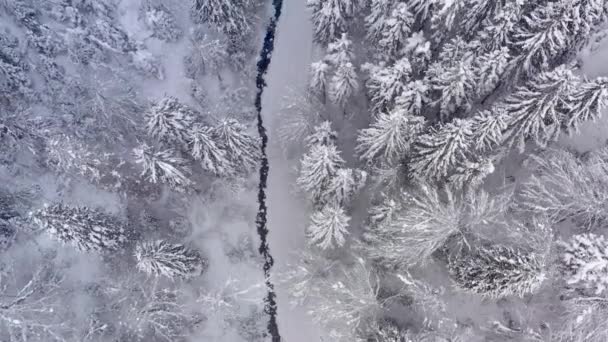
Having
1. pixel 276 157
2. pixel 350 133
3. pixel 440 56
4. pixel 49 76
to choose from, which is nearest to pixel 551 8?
pixel 440 56

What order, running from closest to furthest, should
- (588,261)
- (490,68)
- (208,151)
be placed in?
1. (588,261)
2. (490,68)
3. (208,151)

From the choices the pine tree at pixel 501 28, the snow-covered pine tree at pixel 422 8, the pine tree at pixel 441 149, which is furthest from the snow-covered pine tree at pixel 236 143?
A: the pine tree at pixel 501 28

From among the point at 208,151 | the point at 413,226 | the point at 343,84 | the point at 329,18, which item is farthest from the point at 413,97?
the point at 208,151

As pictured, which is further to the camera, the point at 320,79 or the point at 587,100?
the point at 320,79

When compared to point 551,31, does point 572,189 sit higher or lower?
lower

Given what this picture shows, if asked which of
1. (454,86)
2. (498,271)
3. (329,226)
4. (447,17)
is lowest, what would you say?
(329,226)

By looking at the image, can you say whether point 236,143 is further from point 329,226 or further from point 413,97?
point 413,97

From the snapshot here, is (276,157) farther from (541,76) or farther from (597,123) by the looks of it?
(597,123)
